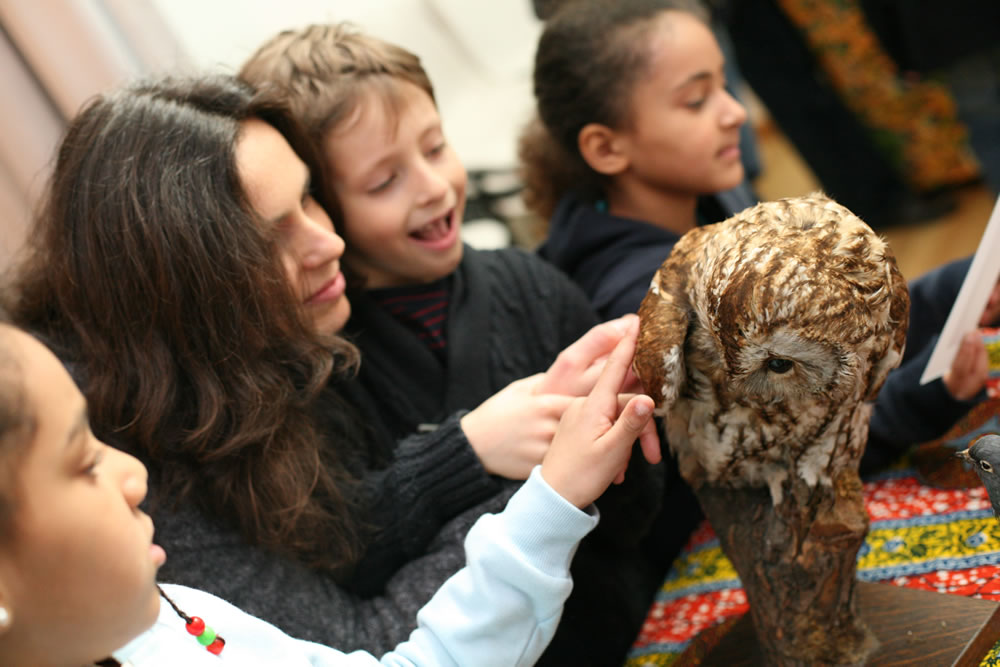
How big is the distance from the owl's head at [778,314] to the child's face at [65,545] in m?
0.47

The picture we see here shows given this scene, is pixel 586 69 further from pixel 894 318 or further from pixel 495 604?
pixel 495 604

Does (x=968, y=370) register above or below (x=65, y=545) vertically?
below

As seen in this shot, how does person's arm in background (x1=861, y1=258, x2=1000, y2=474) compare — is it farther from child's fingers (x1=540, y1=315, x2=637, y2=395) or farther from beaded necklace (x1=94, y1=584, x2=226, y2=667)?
beaded necklace (x1=94, y1=584, x2=226, y2=667)

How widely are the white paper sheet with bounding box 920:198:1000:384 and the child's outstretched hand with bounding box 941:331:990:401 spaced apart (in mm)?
20

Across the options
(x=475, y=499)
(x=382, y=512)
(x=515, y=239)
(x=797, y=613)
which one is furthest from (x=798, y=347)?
(x=515, y=239)

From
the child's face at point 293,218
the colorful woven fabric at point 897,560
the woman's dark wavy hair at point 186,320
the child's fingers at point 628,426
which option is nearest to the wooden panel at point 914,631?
the colorful woven fabric at point 897,560

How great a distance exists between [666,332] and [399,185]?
0.58 m

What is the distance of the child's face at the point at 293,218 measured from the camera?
1011 mm

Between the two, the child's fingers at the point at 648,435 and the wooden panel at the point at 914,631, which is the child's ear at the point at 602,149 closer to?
the child's fingers at the point at 648,435

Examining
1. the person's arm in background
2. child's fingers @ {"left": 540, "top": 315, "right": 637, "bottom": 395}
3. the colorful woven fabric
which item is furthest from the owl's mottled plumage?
the person's arm in background

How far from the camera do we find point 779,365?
0.70 metres

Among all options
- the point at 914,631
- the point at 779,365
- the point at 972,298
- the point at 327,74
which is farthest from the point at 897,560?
the point at 327,74

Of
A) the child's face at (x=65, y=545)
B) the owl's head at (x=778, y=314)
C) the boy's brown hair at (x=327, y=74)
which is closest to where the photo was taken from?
the child's face at (x=65, y=545)

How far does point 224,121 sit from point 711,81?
0.76 meters
